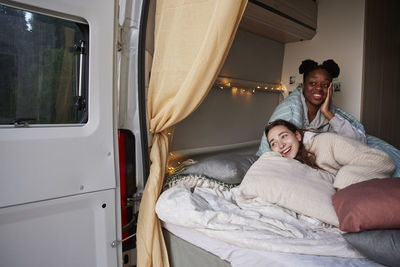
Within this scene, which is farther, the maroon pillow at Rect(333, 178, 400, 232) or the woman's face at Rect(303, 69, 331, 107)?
the woman's face at Rect(303, 69, 331, 107)

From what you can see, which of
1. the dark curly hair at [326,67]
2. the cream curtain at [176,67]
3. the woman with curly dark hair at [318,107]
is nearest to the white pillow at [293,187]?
the cream curtain at [176,67]

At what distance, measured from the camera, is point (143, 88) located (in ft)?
4.55

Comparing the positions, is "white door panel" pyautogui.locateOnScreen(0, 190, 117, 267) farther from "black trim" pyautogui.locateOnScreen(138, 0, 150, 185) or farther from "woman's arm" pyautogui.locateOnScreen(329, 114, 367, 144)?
"woman's arm" pyautogui.locateOnScreen(329, 114, 367, 144)

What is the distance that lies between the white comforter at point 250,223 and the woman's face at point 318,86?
1.26 m

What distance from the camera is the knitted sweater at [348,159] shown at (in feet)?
4.34

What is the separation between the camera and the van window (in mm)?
1005

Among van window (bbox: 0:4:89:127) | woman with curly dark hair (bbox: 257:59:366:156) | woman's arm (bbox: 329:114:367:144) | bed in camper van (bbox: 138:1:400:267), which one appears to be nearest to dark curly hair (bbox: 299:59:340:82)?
woman with curly dark hair (bbox: 257:59:366:156)

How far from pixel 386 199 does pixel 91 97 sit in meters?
1.25

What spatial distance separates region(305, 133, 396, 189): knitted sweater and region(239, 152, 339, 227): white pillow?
0.30 feet

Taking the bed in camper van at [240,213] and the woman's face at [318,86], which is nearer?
the bed in camper van at [240,213]

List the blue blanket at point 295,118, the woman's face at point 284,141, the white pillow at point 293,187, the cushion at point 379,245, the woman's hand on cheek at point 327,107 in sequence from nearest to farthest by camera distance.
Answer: the cushion at point 379,245 < the white pillow at point 293,187 < the woman's face at point 284,141 < the blue blanket at point 295,118 < the woman's hand on cheek at point 327,107

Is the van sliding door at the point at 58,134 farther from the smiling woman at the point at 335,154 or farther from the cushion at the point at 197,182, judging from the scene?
the smiling woman at the point at 335,154

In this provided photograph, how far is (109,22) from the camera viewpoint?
121cm

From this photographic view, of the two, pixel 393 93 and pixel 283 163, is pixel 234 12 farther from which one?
pixel 393 93
